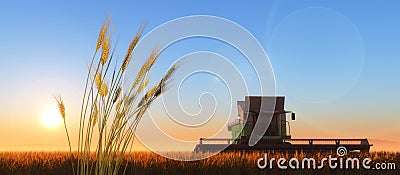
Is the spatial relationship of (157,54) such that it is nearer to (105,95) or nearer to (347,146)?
(105,95)

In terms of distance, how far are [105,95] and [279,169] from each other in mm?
4072

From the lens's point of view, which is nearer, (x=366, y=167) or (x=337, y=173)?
(x=337, y=173)

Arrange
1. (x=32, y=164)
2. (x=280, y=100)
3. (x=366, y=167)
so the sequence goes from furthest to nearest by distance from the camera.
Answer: (x=280, y=100)
(x=366, y=167)
(x=32, y=164)

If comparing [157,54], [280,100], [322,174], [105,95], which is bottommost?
[322,174]

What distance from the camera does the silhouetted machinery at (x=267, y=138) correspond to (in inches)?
567

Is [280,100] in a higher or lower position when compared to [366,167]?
higher

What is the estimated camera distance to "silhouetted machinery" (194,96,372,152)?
14414 mm

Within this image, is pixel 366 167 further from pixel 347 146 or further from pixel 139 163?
pixel 347 146

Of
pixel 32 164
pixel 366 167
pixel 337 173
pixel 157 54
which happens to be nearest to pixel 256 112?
pixel 366 167

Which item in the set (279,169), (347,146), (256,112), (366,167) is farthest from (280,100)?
(279,169)

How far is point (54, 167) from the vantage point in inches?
234

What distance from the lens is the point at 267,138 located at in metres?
16.8

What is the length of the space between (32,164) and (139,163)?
1.51 meters

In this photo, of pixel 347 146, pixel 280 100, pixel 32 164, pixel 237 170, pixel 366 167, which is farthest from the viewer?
pixel 280 100
